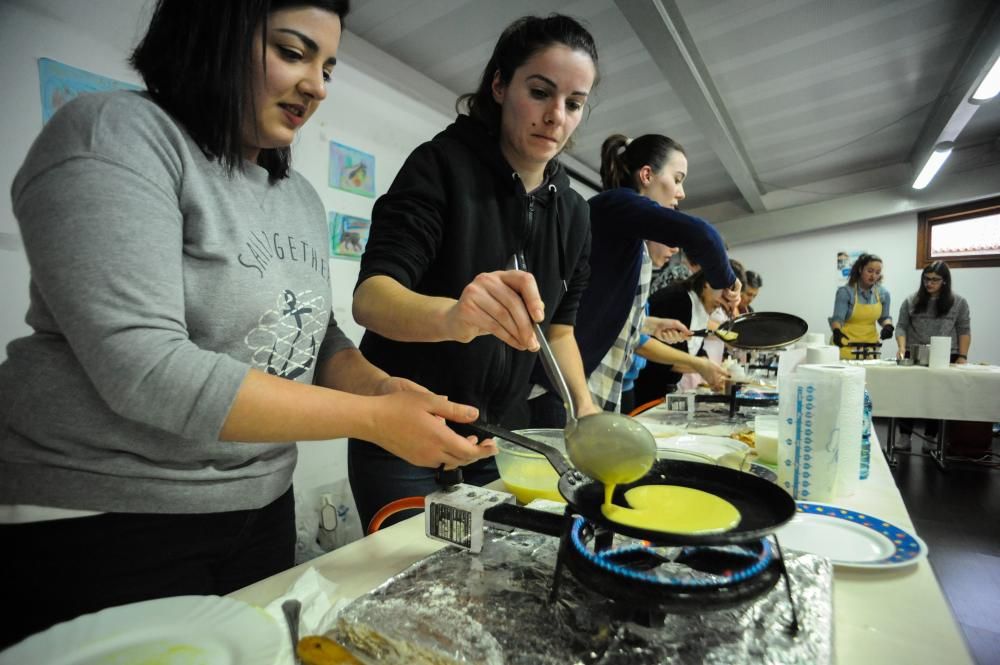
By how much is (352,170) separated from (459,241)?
2.38m

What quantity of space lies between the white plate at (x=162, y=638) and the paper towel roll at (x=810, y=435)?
102 centimetres

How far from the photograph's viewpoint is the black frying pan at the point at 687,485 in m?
0.75

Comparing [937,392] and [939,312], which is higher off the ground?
[939,312]

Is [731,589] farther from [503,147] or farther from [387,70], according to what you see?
[387,70]

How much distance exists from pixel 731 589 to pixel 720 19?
413cm

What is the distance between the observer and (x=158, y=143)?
30.6 inches

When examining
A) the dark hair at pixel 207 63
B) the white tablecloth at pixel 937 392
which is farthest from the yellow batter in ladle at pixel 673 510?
the white tablecloth at pixel 937 392

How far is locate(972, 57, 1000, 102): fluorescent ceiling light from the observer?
3.85 meters

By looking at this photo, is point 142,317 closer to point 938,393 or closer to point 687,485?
point 687,485

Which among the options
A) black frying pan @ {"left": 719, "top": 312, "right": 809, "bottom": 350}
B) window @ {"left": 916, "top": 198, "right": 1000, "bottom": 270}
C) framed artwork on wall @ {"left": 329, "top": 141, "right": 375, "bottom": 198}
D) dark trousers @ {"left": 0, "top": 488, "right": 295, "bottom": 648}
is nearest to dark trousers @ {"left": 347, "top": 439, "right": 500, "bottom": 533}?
dark trousers @ {"left": 0, "top": 488, "right": 295, "bottom": 648}

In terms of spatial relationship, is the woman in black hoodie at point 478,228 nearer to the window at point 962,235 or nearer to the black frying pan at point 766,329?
the black frying pan at point 766,329

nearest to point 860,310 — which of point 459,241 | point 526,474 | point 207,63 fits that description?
point 459,241

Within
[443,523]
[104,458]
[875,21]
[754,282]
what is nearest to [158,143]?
[104,458]

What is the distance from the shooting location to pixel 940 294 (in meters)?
5.81
